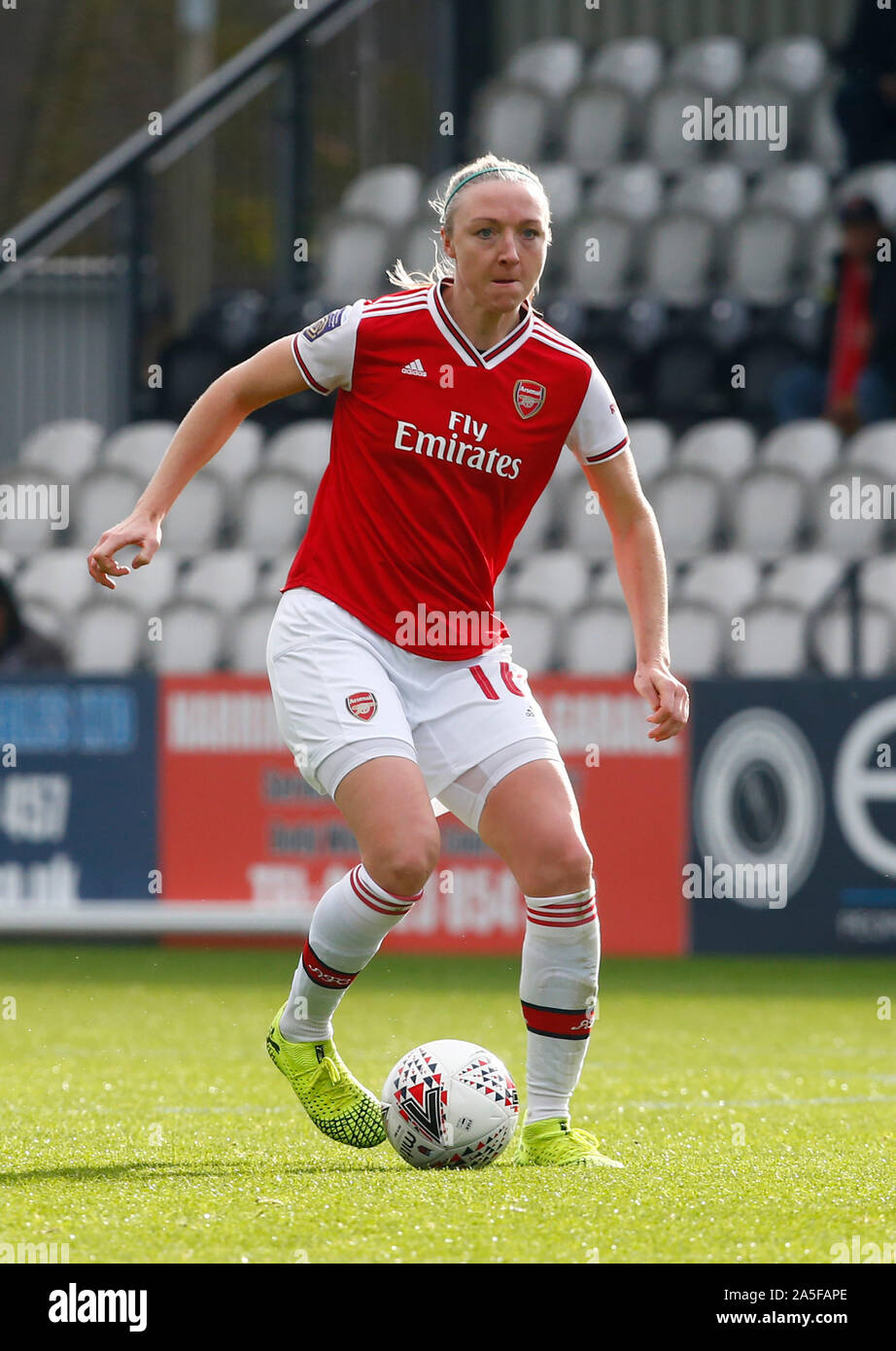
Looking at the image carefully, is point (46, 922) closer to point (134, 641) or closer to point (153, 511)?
point (134, 641)

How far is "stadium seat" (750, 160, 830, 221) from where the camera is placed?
13266 millimetres

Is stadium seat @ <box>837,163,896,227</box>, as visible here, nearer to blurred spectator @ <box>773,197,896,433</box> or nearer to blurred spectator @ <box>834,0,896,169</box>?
blurred spectator @ <box>834,0,896,169</box>

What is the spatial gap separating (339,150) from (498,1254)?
21761 mm

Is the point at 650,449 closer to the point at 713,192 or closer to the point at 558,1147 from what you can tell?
the point at 713,192

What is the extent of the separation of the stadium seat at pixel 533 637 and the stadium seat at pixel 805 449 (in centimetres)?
172

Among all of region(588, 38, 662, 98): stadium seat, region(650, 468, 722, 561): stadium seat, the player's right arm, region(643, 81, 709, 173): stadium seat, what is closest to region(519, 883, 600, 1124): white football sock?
the player's right arm

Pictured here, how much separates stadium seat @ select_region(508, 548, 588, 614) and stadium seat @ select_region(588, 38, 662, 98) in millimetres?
4423

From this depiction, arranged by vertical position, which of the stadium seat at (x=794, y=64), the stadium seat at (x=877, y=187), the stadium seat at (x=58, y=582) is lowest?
the stadium seat at (x=58, y=582)

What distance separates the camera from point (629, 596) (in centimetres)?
471

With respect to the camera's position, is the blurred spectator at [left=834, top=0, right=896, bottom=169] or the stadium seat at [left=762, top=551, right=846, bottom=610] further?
the blurred spectator at [left=834, top=0, right=896, bottom=169]

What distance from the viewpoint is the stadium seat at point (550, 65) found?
47.3 feet

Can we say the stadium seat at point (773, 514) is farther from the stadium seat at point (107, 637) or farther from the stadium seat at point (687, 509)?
the stadium seat at point (107, 637)

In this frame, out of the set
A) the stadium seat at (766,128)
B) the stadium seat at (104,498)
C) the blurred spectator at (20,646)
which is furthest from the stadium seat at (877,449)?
the blurred spectator at (20,646)
